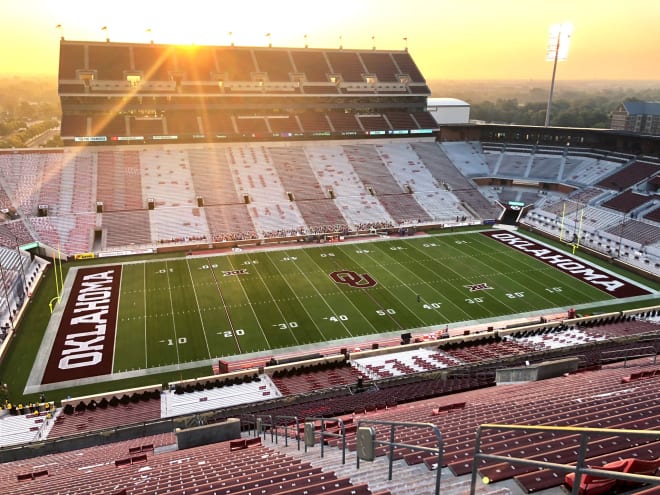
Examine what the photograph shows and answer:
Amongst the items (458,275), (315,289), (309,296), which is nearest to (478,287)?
(458,275)

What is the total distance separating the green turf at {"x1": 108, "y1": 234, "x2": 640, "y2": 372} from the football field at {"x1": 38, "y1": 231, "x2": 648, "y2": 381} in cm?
7

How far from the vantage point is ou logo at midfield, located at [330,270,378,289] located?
34469 mm

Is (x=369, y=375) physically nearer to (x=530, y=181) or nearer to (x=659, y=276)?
(x=659, y=276)

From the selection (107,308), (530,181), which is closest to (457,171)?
(530,181)

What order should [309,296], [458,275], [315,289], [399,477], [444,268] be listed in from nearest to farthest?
1. [399,477]
2. [309,296]
3. [315,289]
4. [458,275]
5. [444,268]

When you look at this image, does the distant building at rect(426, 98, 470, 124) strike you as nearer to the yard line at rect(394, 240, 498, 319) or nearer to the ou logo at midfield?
the yard line at rect(394, 240, 498, 319)

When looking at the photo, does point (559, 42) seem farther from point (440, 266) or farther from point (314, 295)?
point (314, 295)

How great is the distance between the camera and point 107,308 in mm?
30172

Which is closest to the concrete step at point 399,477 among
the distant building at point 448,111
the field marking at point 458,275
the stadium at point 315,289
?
the stadium at point 315,289

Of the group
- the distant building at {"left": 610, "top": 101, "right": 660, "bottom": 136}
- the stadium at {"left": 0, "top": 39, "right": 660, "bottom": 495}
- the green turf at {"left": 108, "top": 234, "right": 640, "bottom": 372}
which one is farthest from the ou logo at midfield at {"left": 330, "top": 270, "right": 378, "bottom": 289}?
the distant building at {"left": 610, "top": 101, "right": 660, "bottom": 136}

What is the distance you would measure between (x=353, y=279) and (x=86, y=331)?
1771 centimetres

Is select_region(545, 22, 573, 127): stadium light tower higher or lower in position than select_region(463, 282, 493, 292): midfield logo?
higher

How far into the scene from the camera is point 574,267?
3841cm

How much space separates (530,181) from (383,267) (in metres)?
30.1
